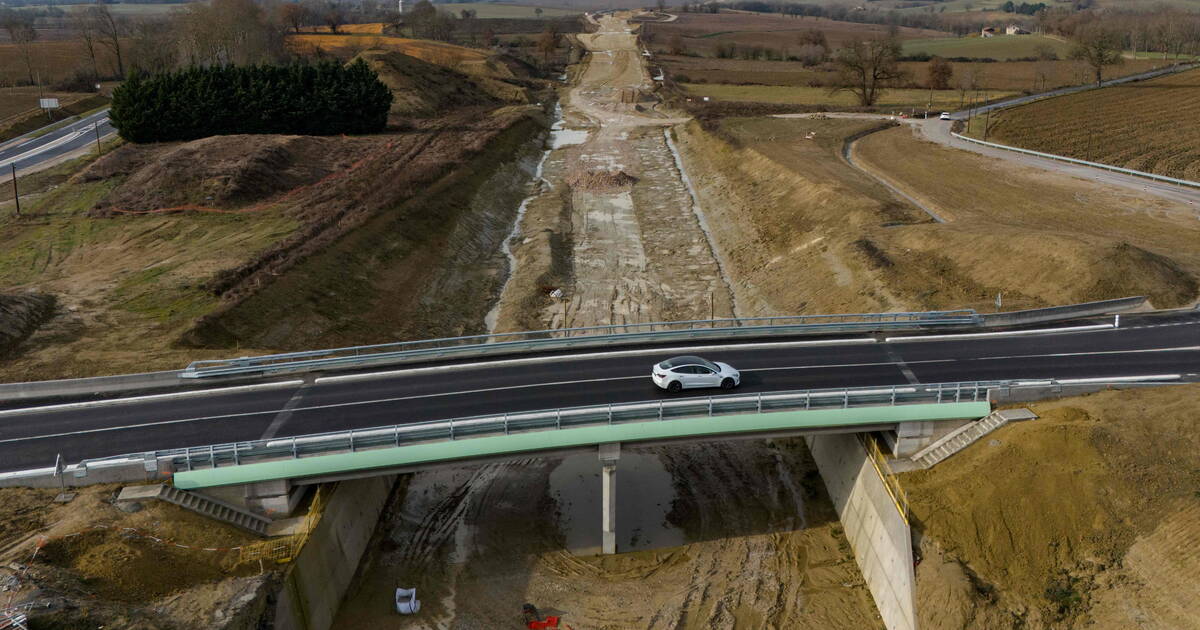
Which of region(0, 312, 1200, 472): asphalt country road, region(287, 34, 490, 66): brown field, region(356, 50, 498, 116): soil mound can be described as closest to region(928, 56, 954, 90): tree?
region(356, 50, 498, 116): soil mound

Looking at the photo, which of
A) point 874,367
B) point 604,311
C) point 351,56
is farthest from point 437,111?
point 874,367

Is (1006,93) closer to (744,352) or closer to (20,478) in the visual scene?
(744,352)

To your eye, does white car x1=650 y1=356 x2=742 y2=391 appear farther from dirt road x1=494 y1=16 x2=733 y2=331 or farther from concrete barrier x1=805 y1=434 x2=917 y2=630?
dirt road x1=494 y1=16 x2=733 y2=331

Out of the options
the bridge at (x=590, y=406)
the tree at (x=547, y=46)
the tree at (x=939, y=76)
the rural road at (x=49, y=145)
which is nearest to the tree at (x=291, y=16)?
the tree at (x=547, y=46)

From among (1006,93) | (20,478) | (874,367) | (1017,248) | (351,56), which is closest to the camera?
(20,478)

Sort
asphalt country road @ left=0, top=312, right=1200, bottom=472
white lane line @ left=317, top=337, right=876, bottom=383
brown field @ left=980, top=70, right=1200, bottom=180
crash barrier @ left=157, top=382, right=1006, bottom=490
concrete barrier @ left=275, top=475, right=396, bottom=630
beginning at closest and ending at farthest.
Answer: concrete barrier @ left=275, top=475, right=396, bottom=630
crash barrier @ left=157, top=382, right=1006, bottom=490
asphalt country road @ left=0, top=312, right=1200, bottom=472
white lane line @ left=317, top=337, right=876, bottom=383
brown field @ left=980, top=70, right=1200, bottom=180

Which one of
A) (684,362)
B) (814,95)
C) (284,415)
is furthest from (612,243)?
(814,95)

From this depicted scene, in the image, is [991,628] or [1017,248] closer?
[991,628]
